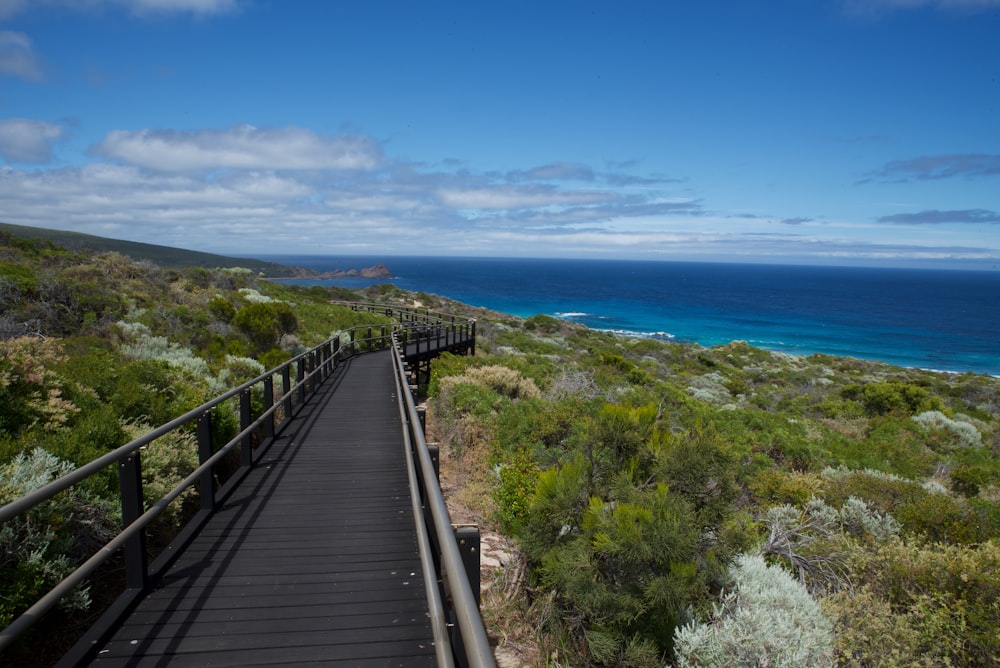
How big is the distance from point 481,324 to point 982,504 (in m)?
29.9

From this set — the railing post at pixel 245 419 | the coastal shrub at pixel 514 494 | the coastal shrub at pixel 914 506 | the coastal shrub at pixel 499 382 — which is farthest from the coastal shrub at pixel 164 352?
the coastal shrub at pixel 914 506

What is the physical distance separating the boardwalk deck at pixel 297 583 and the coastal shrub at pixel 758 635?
2145mm

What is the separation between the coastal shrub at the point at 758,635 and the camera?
4.05 metres

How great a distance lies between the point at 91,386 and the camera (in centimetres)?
714

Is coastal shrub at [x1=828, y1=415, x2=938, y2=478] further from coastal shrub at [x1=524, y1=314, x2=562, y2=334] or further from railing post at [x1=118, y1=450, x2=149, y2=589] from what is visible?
coastal shrub at [x1=524, y1=314, x2=562, y2=334]

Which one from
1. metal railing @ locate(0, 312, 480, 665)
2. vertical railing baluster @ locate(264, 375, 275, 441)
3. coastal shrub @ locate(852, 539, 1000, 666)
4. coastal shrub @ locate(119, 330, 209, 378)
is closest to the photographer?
metal railing @ locate(0, 312, 480, 665)

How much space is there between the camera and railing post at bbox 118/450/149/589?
364 cm

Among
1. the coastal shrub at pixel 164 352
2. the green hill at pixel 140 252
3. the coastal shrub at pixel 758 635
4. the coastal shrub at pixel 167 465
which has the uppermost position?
the green hill at pixel 140 252

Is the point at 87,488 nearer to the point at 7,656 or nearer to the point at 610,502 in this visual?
the point at 7,656

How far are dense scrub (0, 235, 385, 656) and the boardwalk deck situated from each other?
0.75m

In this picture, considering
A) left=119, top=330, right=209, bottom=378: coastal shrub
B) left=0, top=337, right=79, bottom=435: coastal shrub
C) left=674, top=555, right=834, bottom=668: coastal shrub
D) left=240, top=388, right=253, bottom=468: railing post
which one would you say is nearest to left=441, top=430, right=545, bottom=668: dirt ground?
left=674, top=555, right=834, bottom=668: coastal shrub

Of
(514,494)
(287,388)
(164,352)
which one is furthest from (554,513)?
(164,352)

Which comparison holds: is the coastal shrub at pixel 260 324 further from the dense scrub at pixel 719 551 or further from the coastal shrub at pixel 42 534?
the coastal shrub at pixel 42 534

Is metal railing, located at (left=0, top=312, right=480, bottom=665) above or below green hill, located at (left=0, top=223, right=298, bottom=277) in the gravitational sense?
below
